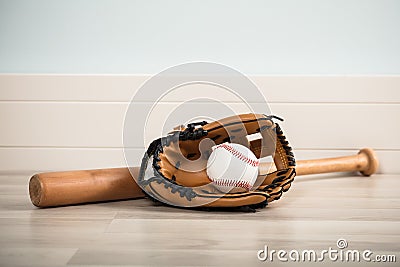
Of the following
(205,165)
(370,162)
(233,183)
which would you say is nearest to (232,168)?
(233,183)

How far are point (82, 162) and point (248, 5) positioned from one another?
2.94 feet

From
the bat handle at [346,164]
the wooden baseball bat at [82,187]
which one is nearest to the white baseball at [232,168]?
the wooden baseball bat at [82,187]

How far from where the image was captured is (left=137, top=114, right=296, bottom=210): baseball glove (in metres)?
1.68

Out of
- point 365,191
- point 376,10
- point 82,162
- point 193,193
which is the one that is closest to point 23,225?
point 193,193

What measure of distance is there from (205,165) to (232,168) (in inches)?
6.1

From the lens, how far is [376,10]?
95.1 inches

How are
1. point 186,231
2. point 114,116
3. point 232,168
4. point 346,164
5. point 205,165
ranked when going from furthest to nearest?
point 114,116, point 346,164, point 205,165, point 232,168, point 186,231

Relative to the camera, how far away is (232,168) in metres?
1.73

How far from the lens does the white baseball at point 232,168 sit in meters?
1.72

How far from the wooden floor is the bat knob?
1.11ft

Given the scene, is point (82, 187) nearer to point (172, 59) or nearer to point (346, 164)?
point (172, 59)

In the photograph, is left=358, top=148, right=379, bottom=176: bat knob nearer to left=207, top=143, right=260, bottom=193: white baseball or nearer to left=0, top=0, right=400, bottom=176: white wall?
left=0, top=0, right=400, bottom=176: white wall

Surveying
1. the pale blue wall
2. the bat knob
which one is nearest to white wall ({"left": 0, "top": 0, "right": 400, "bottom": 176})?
the pale blue wall

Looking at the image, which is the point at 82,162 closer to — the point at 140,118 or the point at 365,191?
the point at 140,118
